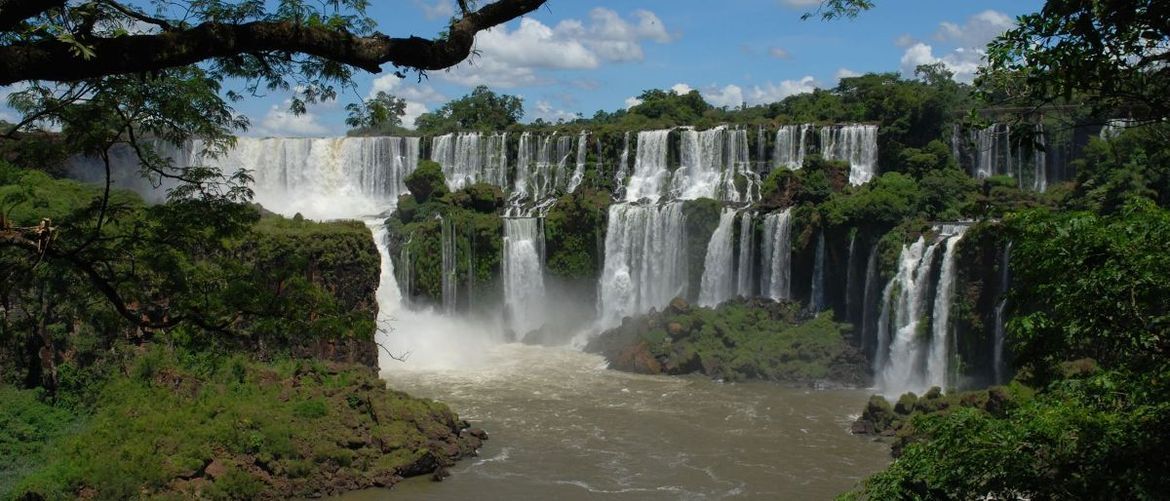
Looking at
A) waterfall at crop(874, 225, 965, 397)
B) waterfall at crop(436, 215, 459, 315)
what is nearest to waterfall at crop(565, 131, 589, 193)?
waterfall at crop(436, 215, 459, 315)

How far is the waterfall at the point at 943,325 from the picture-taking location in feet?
83.6

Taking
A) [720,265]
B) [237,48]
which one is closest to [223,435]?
[237,48]

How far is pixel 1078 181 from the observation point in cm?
2723

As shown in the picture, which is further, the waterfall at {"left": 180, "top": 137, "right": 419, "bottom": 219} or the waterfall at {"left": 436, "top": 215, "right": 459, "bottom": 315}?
the waterfall at {"left": 180, "top": 137, "right": 419, "bottom": 219}

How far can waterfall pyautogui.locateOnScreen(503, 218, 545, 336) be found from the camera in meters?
35.0

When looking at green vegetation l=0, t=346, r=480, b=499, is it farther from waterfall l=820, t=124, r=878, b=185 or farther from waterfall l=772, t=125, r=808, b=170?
waterfall l=820, t=124, r=878, b=185

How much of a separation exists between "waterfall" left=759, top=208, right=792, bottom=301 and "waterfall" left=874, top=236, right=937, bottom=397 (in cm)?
455

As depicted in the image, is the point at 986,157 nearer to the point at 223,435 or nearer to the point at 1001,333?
the point at 1001,333

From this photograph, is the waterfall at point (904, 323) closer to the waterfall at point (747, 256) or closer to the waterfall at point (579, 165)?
the waterfall at point (747, 256)

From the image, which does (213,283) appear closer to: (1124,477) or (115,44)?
(115,44)

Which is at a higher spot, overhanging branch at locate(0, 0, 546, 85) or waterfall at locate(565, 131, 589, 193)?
waterfall at locate(565, 131, 589, 193)

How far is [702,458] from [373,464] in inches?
242

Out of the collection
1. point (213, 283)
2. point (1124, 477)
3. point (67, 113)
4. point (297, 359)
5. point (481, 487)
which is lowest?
point (481, 487)

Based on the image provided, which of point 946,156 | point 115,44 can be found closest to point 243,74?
point 115,44
